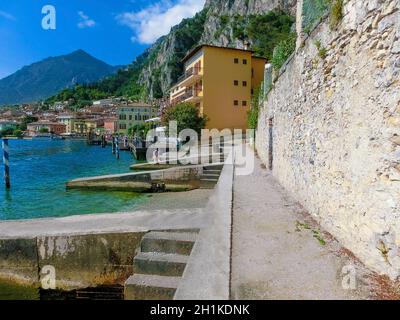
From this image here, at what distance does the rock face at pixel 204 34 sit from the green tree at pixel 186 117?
3062 cm

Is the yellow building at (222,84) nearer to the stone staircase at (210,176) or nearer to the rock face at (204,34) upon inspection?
the rock face at (204,34)

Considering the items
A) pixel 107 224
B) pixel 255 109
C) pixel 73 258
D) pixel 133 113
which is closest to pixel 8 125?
pixel 133 113

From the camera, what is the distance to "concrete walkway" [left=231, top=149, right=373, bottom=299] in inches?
129

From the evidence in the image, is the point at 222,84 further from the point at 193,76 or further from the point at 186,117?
the point at 186,117

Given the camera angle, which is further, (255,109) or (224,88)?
(224,88)

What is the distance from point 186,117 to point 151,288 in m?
29.7

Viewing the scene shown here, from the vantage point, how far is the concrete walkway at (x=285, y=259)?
328 centimetres

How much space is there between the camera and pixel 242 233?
5.01 meters

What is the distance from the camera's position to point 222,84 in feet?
128

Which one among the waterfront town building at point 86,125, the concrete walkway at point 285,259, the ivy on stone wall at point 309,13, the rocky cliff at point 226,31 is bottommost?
the concrete walkway at point 285,259

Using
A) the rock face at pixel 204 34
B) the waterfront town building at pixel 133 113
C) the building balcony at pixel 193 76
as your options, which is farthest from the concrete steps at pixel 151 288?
the waterfront town building at pixel 133 113

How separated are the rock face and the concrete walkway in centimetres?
5793

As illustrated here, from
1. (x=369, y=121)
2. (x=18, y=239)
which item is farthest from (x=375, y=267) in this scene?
(x=18, y=239)

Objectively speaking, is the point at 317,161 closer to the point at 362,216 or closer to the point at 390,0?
the point at 362,216
